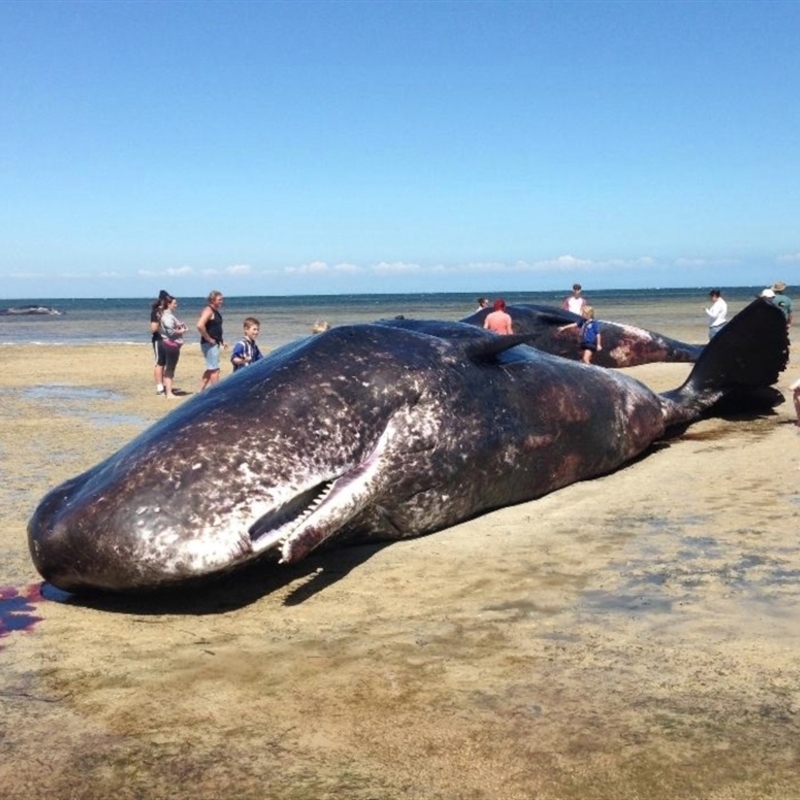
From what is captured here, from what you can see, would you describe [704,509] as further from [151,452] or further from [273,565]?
[151,452]

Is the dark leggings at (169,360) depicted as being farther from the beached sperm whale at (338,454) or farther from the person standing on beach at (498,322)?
the beached sperm whale at (338,454)

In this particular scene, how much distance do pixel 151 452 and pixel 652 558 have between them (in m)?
3.02

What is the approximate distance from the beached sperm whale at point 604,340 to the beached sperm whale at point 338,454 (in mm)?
8700

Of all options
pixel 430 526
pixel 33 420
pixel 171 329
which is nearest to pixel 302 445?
pixel 430 526

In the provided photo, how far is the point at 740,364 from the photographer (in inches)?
404

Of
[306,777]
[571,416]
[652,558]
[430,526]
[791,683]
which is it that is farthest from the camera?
[571,416]

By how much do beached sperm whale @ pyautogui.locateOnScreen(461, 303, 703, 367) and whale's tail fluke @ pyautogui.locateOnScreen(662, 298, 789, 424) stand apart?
6.55 m

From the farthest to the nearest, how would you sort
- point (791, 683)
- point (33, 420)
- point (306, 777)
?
point (33, 420) < point (791, 683) < point (306, 777)

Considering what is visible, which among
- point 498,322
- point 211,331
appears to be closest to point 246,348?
point 211,331

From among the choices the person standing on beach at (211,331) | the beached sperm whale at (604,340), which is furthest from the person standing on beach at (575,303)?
the person standing on beach at (211,331)

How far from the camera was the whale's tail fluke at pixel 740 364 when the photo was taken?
384 inches

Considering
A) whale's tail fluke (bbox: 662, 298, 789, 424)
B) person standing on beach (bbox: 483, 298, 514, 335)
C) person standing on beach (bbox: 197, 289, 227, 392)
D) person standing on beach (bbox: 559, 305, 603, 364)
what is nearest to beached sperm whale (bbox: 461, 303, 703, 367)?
person standing on beach (bbox: 559, 305, 603, 364)

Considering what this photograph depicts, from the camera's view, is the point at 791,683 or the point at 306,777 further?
the point at 791,683

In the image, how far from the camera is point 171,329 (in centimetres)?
1636
